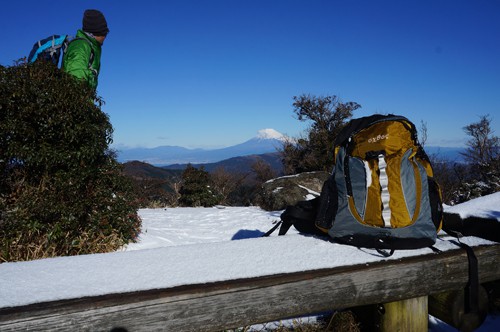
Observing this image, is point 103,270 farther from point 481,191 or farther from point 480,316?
point 481,191

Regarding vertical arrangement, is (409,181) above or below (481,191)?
above

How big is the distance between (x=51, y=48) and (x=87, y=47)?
496mm

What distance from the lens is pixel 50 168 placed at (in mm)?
4234

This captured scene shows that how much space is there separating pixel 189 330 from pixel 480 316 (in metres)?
1.73

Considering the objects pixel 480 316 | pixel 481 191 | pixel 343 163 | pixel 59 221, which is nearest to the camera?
pixel 480 316

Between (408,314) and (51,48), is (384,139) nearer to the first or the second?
(408,314)

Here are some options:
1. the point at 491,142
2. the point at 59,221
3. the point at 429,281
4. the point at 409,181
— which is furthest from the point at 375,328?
the point at 491,142

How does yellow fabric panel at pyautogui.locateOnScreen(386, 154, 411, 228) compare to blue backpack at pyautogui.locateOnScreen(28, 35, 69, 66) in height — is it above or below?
below

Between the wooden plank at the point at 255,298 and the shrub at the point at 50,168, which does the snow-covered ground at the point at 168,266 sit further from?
the shrub at the point at 50,168

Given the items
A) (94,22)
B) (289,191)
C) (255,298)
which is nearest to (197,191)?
(289,191)

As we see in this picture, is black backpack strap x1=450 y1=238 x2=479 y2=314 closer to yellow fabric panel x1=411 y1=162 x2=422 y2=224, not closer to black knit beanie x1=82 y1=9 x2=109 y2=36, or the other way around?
yellow fabric panel x1=411 y1=162 x2=422 y2=224

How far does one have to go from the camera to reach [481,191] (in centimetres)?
894

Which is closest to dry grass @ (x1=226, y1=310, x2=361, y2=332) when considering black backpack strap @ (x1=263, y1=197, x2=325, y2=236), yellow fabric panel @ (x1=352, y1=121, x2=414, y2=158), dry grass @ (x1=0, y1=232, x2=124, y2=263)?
black backpack strap @ (x1=263, y1=197, x2=325, y2=236)

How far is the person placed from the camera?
389 centimetres
